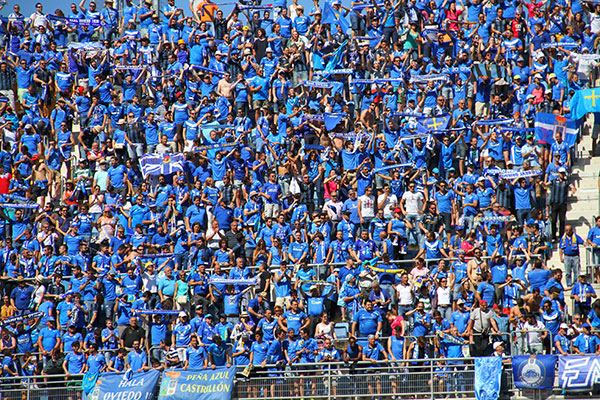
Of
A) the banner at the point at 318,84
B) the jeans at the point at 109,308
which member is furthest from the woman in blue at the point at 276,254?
the banner at the point at 318,84

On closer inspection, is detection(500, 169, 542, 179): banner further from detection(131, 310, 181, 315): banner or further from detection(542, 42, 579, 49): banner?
detection(131, 310, 181, 315): banner

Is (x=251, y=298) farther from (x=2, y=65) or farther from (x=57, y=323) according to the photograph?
(x=2, y=65)

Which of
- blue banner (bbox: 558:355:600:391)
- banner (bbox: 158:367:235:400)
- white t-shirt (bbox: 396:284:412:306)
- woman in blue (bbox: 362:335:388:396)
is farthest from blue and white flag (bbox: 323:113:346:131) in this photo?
blue banner (bbox: 558:355:600:391)

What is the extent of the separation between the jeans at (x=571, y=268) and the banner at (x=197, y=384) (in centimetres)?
641

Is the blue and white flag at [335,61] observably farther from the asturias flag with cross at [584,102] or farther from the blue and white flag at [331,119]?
the asturias flag with cross at [584,102]

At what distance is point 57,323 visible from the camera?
84.8 ft

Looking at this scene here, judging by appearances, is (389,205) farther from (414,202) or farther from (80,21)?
(80,21)

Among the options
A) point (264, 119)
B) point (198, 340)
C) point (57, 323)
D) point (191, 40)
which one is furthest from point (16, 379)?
point (191, 40)

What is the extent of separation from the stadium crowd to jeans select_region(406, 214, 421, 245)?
55 mm

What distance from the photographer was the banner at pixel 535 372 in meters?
21.0

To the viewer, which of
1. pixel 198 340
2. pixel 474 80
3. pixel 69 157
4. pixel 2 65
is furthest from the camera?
pixel 2 65

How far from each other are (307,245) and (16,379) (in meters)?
6.19

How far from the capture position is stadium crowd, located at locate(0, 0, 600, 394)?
2356 centimetres

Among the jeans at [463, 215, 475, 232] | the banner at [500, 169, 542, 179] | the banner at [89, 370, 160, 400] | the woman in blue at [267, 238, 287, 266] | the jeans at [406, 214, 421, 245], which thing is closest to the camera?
the banner at [89, 370, 160, 400]
